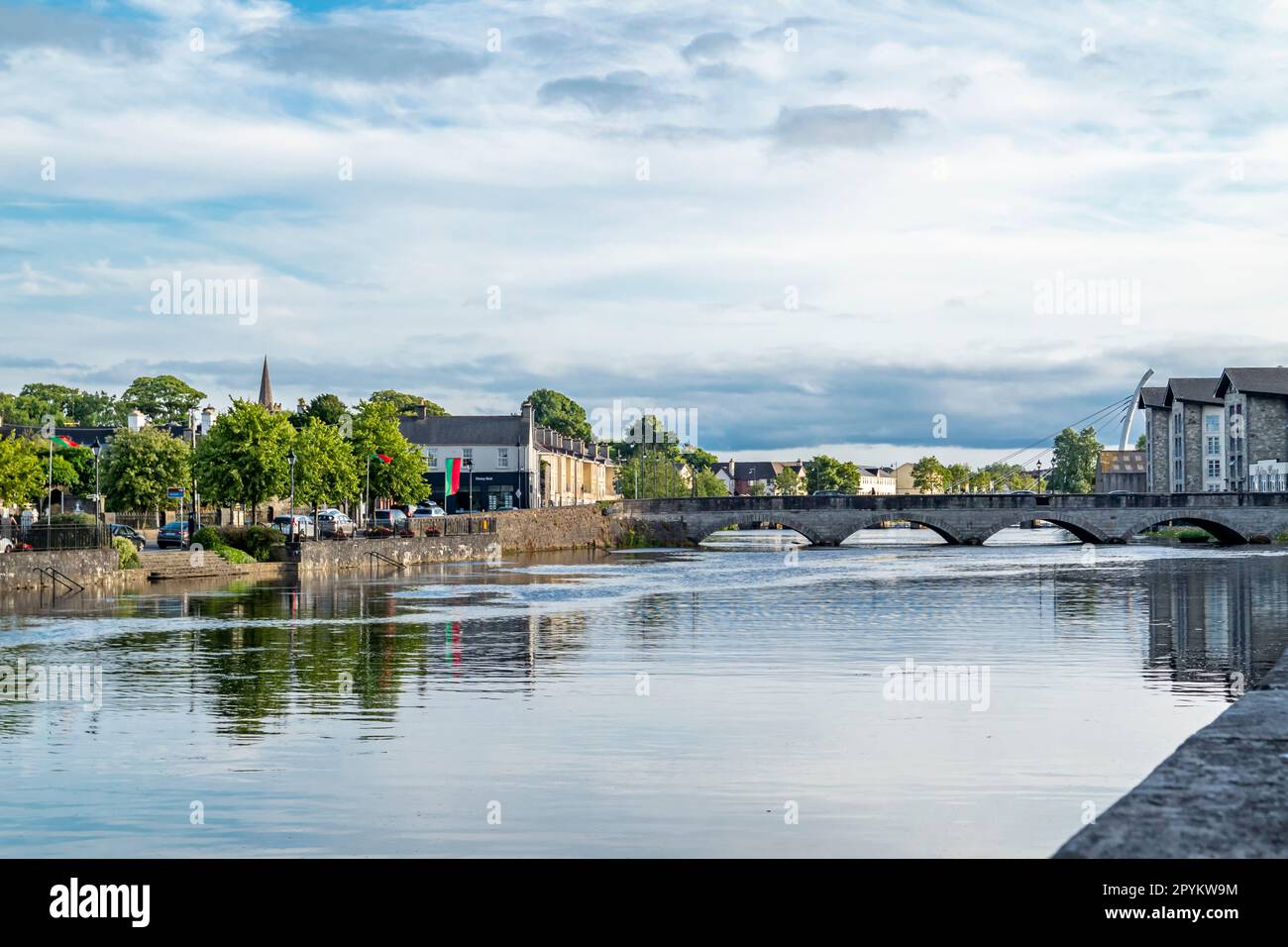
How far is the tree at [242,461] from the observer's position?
74500mm

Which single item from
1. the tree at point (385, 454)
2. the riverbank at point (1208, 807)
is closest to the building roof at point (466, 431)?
the tree at point (385, 454)

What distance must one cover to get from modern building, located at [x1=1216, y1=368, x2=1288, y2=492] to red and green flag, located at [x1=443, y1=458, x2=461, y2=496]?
6748 centimetres

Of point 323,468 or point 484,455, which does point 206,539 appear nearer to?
point 323,468

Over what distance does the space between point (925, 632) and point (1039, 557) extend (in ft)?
189

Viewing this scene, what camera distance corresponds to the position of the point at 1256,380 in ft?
407

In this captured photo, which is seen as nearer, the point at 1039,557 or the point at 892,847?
the point at 892,847

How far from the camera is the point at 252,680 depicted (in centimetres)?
2750

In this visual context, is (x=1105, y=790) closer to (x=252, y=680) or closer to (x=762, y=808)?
(x=762, y=808)

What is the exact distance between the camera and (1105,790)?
16344 mm

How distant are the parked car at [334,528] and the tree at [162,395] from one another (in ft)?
249
